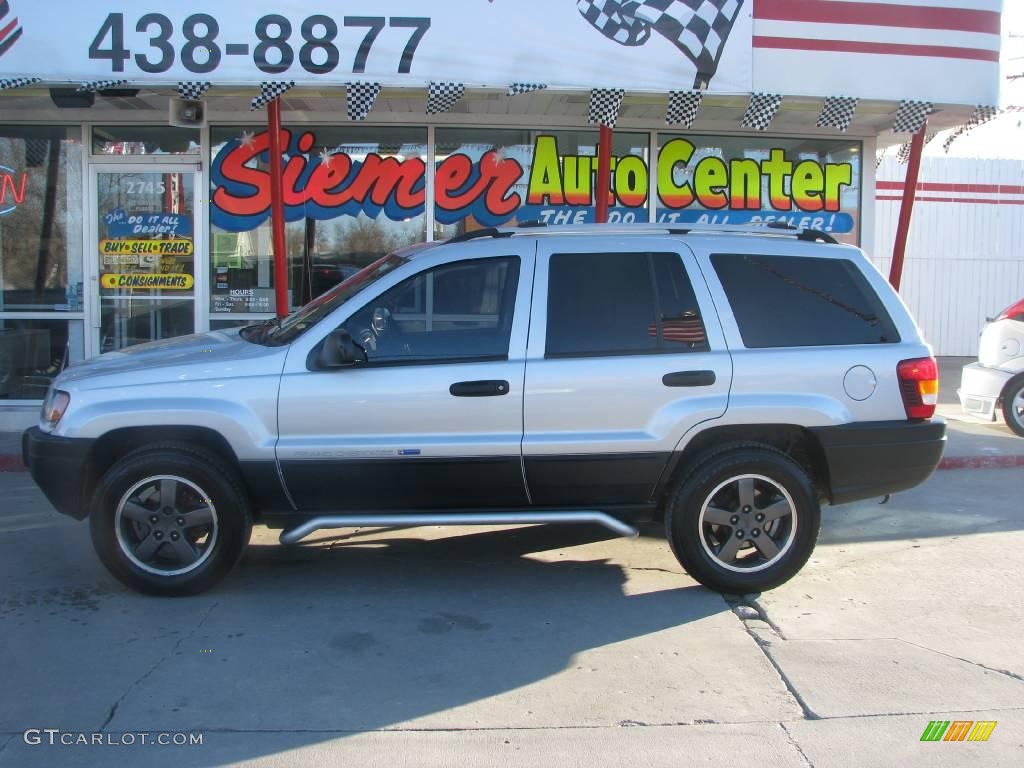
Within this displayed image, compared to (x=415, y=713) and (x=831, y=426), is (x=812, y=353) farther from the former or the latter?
(x=415, y=713)

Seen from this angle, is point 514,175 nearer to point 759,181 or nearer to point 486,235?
point 759,181

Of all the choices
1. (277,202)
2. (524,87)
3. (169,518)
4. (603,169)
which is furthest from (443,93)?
(169,518)

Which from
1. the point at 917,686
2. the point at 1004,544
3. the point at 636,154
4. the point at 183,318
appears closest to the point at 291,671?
the point at 917,686

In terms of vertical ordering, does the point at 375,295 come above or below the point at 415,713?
above

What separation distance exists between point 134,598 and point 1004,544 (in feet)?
18.4

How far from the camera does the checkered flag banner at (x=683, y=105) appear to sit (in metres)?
8.17

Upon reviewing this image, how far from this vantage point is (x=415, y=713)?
3.91m

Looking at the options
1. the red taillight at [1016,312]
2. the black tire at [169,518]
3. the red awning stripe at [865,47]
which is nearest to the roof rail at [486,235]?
the black tire at [169,518]

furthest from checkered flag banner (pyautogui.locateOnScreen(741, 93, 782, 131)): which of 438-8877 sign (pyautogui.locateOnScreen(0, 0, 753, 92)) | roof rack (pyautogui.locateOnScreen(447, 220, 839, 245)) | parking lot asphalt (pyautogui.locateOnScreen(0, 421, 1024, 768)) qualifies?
parking lot asphalt (pyautogui.locateOnScreen(0, 421, 1024, 768))

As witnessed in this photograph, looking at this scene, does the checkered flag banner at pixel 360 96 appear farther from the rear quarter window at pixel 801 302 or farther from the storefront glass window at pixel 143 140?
the rear quarter window at pixel 801 302

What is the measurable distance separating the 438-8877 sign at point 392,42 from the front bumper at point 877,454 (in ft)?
13.3

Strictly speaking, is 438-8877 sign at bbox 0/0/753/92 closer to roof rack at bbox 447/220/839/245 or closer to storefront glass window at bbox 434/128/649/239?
storefront glass window at bbox 434/128/649/239

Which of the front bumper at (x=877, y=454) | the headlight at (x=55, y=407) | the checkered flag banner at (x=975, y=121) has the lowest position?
the front bumper at (x=877, y=454)

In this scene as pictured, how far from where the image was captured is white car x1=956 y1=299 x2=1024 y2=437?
10.2 m
